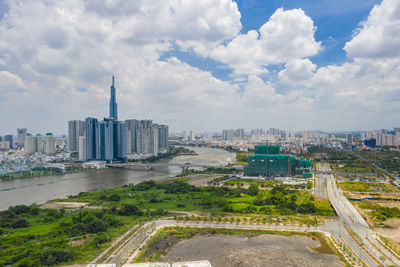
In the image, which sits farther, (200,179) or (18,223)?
(200,179)

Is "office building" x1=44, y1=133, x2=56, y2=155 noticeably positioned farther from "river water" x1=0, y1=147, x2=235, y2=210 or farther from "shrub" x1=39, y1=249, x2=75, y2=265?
"shrub" x1=39, y1=249, x2=75, y2=265

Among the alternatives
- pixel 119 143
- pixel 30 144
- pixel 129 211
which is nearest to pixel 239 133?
pixel 119 143

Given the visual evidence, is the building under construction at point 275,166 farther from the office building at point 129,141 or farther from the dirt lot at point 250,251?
the office building at point 129,141

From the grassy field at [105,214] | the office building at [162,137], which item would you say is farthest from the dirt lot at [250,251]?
the office building at [162,137]

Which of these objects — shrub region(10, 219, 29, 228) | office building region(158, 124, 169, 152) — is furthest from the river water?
office building region(158, 124, 169, 152)

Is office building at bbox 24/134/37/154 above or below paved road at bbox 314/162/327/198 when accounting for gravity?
above

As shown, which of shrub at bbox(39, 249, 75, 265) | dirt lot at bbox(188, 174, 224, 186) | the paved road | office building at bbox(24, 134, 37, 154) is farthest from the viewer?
office building at bbox(24, 134, 37, 154)

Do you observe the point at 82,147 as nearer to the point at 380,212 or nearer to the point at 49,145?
the point at 49,145

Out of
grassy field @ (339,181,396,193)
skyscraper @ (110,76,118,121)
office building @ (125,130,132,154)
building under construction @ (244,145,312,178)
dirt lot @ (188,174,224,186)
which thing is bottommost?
dirt lot @ (188,174,224,186)
